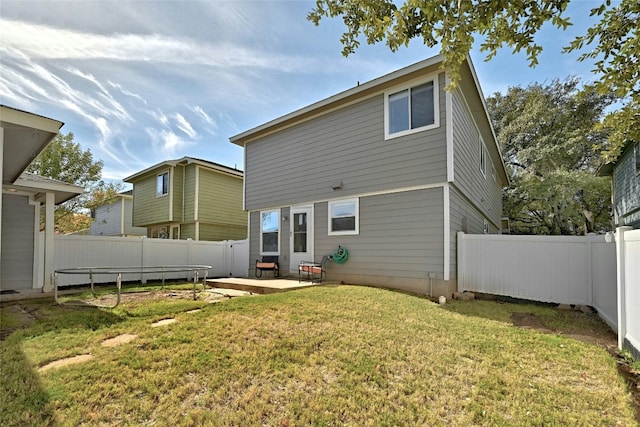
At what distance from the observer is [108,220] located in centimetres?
2358

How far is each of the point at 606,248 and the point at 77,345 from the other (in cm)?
828

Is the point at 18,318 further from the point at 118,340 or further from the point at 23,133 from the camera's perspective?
the point at 23,133

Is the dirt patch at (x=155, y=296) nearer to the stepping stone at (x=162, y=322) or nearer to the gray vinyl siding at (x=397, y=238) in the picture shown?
the stepping stone at (x=162, y=322)

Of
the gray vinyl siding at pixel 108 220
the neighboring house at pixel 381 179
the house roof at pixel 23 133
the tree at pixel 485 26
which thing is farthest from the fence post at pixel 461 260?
the gray vinyl siding at pixel 108 220

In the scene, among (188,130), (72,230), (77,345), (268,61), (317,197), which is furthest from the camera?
(72,230)

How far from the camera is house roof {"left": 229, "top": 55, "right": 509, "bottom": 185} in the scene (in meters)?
7.82

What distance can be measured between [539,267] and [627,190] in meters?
8.22

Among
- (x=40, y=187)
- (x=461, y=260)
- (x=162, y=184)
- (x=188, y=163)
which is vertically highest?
(x=188, y=163)

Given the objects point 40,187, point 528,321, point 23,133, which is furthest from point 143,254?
point 528,321

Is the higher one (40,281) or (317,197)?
(317,197)

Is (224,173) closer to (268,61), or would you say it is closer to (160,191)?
(160,191)

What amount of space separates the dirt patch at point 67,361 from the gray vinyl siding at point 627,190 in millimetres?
14573

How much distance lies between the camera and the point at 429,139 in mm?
7906

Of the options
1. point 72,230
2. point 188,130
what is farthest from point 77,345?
point 72,230
